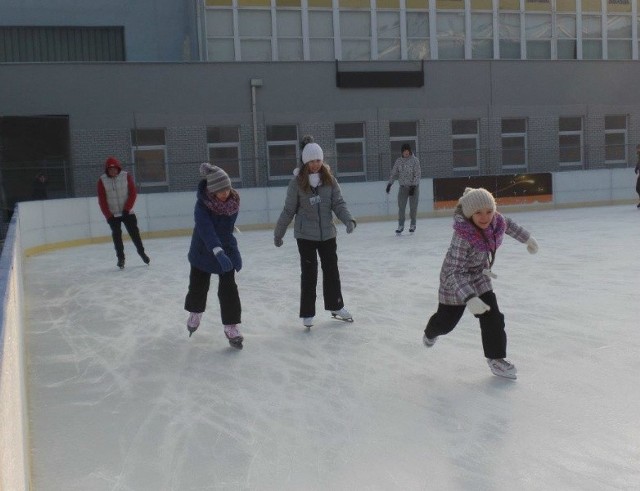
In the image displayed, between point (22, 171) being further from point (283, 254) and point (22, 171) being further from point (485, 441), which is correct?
point (485, 441)

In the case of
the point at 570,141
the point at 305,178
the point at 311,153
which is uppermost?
the point at 570,141

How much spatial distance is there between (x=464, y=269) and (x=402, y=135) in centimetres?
1917

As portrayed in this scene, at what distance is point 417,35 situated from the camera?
80.4ft

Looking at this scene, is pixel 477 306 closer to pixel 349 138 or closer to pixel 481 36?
pixel 349 138

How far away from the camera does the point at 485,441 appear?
3.75 metres

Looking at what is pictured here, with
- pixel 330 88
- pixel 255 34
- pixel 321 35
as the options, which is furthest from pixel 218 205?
pixel 321 35

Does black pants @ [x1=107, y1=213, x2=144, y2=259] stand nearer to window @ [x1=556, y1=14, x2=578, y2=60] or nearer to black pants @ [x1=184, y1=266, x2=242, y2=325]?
black pants @ [x1=184, y1=266, x2=242, y2=325]

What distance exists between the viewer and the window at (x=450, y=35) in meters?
24.7

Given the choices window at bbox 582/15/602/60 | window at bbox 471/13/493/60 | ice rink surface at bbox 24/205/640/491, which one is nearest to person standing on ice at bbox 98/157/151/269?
ice rink surface at bbox 24/205/640/491

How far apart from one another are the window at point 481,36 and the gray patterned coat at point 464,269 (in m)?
21.2

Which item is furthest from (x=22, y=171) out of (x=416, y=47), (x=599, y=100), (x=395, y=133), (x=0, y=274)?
(x=599, y=100)

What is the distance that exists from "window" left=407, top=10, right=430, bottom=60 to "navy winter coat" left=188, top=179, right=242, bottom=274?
1936 cm

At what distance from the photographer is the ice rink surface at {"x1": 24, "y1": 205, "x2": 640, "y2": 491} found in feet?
11.4

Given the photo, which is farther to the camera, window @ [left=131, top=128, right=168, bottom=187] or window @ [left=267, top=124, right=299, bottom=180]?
window @ [left=267, top=124, right=299, bottom=180]
